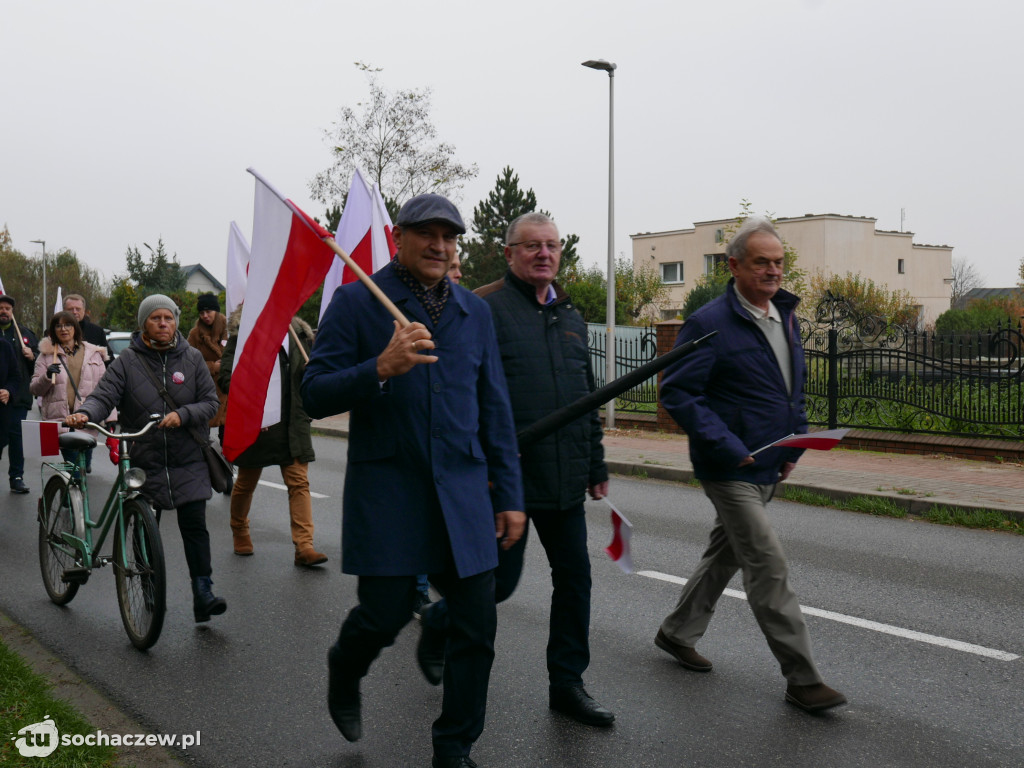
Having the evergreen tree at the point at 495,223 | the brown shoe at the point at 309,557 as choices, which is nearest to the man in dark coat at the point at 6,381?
the brown shoe at the point at 309,557

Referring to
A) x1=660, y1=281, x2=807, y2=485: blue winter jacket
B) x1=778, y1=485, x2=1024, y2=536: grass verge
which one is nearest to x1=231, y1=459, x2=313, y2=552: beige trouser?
x1=660, y1=281, x2=807, y2=485: blue winter jacket

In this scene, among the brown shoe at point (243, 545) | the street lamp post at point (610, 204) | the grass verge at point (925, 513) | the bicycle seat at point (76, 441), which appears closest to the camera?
the bicycle seat at point (76, 441)

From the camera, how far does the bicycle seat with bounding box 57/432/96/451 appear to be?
5.34 meters

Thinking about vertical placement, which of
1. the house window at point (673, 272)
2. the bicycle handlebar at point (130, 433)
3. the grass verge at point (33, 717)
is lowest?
the grass verge at point (33, 717)

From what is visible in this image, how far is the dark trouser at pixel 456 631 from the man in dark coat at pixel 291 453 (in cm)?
379

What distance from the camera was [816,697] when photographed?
161 inches

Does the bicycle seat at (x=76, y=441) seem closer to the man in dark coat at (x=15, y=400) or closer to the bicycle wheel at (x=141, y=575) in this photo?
the bicycle wheel at (x=141, y=575)

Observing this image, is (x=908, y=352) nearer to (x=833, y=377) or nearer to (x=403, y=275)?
(x=833, y=377)

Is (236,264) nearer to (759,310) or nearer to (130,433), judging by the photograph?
(130,433)

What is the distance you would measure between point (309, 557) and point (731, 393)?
147 inches

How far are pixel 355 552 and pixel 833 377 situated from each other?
38.9 feet

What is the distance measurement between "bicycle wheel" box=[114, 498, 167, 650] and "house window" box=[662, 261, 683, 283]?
51.7m

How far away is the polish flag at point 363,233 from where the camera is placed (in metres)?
7.63

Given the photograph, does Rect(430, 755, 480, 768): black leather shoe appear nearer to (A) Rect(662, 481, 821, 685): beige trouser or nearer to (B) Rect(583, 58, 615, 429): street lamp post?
(A) Rect(662, 481, 821, 685): beige trouser
